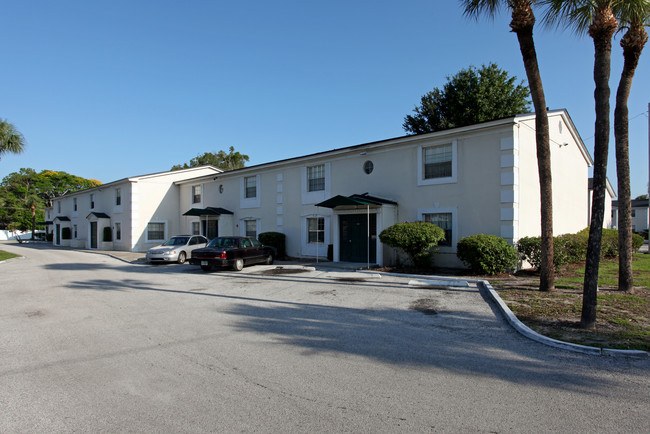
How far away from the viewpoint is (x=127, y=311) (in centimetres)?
821

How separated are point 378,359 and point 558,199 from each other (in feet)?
55.0

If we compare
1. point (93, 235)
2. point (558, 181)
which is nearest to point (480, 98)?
point (558, 181)

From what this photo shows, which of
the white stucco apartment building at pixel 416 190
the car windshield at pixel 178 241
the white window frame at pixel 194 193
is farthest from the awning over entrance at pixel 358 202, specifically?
the white window frame at pixel 194 193

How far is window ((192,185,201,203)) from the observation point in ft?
92.9

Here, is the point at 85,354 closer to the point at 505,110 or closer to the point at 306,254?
the point at 306,254

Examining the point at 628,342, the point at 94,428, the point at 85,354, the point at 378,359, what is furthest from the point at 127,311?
the point at 628,342

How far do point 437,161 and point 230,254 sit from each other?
8995 mm

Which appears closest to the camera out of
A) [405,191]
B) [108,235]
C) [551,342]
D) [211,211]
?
[551,342]

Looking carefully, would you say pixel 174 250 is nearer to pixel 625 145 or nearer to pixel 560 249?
pixel 560 249

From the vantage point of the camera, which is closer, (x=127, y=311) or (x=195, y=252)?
(x=127, y=311)

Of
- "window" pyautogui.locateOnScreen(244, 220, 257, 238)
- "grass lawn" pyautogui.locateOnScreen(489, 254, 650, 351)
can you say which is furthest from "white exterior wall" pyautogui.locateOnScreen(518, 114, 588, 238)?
"window" pyautogui.locateOnScreen(244, 220, 257, 238)

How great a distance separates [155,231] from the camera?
97.1 ft

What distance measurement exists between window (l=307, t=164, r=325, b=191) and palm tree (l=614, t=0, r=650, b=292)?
12353 mm

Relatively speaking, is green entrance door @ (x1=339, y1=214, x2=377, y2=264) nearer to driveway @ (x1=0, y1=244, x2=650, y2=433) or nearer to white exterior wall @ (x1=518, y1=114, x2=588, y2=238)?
white exterior wall @ (x1=518, y1=114, x2=588, y2=238)
